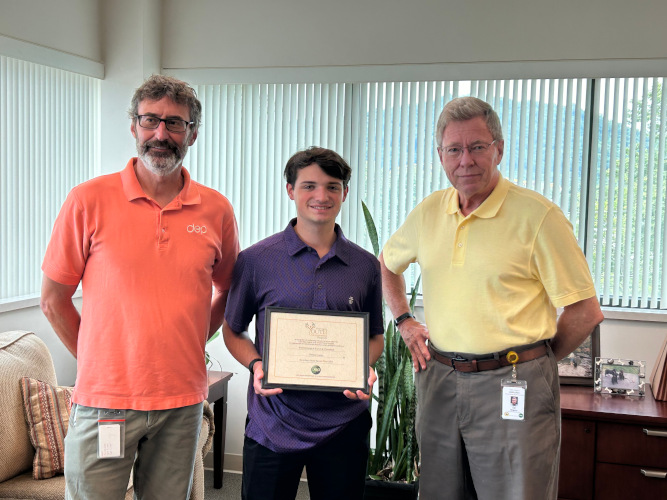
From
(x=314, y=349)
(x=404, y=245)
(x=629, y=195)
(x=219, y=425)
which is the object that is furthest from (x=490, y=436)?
(x=219, y=425)

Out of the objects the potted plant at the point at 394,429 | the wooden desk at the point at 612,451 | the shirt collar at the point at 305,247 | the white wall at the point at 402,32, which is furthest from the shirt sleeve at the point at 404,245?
the white wall at the point at 402,32

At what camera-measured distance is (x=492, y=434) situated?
7.14 ft

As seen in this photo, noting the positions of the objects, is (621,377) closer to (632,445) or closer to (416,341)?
(632,445)

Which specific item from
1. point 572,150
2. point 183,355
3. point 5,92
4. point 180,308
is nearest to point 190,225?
point 180,308

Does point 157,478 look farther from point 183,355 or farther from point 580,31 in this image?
point 580,31

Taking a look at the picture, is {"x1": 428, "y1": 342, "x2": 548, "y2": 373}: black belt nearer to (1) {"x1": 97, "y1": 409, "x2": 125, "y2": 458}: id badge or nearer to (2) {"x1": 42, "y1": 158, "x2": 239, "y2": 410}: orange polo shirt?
(2) {"x1": 42, "y1": 158, "x2": 239, "y2": 410}: orange polo shirt

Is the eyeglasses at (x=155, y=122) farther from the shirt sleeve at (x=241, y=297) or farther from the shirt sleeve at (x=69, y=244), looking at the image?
the shirt sleeve at (x=241, y=297)

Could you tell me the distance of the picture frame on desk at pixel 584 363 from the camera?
3648 mm

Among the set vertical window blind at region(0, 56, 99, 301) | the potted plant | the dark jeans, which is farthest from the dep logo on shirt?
vertical window blind at region(0, 56, 99, 301)

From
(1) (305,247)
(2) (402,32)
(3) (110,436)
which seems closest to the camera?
(3) (110,436)

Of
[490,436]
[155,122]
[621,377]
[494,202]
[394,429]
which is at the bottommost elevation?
[394,429]

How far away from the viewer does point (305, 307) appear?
2.09 meters

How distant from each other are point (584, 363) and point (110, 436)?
2.65 meters

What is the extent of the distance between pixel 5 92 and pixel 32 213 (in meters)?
0.69
